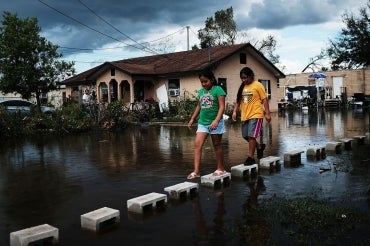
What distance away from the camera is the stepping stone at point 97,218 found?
15.7 feet

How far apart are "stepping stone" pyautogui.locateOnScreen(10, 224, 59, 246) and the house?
22073 mm

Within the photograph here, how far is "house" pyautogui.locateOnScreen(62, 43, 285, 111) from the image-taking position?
28.2 m

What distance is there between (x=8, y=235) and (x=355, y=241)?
3.61m

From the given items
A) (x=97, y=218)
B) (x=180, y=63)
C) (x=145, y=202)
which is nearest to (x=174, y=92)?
(x=180, y=63)

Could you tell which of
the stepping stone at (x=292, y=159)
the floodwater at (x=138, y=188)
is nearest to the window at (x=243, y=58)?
the floodwater at (x=138, y=188)

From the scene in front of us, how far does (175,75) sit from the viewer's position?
2888cm

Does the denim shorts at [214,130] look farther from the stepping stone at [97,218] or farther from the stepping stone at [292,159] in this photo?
the stepping stone at [97,218]

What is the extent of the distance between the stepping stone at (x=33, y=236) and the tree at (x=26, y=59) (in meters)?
24.9

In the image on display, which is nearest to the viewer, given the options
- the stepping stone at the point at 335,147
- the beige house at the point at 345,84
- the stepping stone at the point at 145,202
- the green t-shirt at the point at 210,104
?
the stepping stone at the point at 145,202

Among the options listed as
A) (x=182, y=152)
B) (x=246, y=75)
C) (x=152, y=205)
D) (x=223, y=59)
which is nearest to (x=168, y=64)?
(x=223, y=59)

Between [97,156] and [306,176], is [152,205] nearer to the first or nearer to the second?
[306,176]

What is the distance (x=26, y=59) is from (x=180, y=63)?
10.1m

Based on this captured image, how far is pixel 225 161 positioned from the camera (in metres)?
9.36

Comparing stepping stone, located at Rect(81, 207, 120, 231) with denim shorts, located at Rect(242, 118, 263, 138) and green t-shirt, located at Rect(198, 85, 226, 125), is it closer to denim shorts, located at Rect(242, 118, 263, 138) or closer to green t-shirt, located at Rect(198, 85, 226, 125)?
green t-shirt, located at Rect(198, 85, 226, 125)
